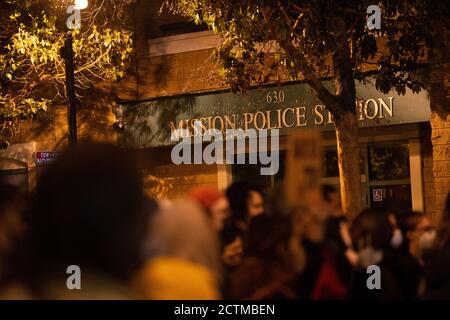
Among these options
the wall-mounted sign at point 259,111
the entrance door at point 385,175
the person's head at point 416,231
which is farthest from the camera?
the entrance door at point 385,175

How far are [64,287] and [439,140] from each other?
10347 mm

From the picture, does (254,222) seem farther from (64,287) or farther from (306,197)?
(64,287)

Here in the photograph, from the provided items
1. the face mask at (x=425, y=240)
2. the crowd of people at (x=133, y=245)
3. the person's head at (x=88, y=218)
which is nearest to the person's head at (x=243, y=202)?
the crowd of people at (x=133, y=245)

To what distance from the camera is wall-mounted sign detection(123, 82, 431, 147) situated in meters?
13.5

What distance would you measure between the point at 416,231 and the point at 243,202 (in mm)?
1513

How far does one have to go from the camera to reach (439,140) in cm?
1305

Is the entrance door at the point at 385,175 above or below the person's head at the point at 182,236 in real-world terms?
above

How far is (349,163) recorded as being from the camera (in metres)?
10.0

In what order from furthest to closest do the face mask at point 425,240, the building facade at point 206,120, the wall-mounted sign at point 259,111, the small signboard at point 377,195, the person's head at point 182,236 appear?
the small signboard at point 377,195
the building facade at point 206,120
the wall-mounted sign at point 259,111
the face mask at point 425,240
the person's head at point 182,236

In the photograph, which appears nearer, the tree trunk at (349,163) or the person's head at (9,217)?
the person's head at (9,217)

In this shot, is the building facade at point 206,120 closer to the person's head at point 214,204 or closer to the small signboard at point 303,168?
the person's head at point 214,204

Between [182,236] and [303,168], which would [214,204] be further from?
[182,236]

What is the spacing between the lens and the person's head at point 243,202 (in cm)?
562
